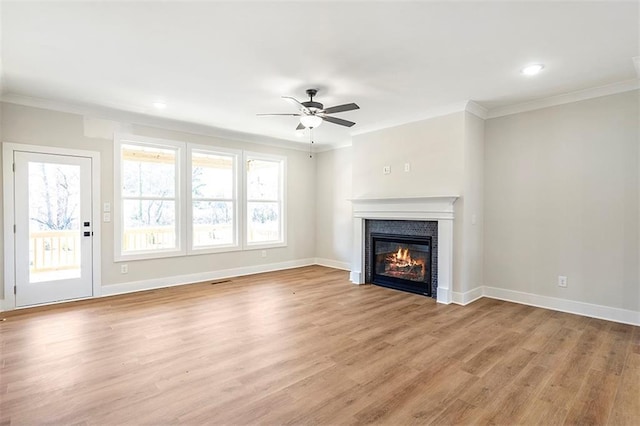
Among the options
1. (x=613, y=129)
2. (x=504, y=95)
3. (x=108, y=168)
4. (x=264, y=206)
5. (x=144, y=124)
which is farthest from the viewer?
(x=264, y=206)

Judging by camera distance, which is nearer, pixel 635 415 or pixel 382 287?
pixel 635 415

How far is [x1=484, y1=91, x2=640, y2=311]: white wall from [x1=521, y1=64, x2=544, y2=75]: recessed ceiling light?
3.64ft

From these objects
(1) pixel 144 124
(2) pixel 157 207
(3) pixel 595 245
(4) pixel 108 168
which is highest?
(1) pixel 144 124

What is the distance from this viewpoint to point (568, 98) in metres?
3.89

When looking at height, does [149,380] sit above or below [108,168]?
below

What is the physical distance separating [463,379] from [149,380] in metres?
2.31

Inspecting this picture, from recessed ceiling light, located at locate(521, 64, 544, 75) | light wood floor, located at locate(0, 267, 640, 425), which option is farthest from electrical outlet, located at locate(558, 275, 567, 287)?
recessed ceiling light, located at locate(521, 64, 544, 75)

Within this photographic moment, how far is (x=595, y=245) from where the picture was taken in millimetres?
3734

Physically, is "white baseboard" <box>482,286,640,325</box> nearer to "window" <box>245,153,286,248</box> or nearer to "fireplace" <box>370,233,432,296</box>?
"fireplace" <box>370,233,432,296</box>

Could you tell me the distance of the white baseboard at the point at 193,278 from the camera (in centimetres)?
475

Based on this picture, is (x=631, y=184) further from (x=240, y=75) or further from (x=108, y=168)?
(x=108, y=168)

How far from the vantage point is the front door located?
4.05 m

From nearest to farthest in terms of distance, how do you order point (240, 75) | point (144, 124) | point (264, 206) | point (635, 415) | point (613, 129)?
point (635, 415)
point (240, 75)
point (613, 129)
point (144, 124)
point (264, 206)

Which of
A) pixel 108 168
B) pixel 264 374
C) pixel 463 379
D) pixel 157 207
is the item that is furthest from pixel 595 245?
pixel 108 168
